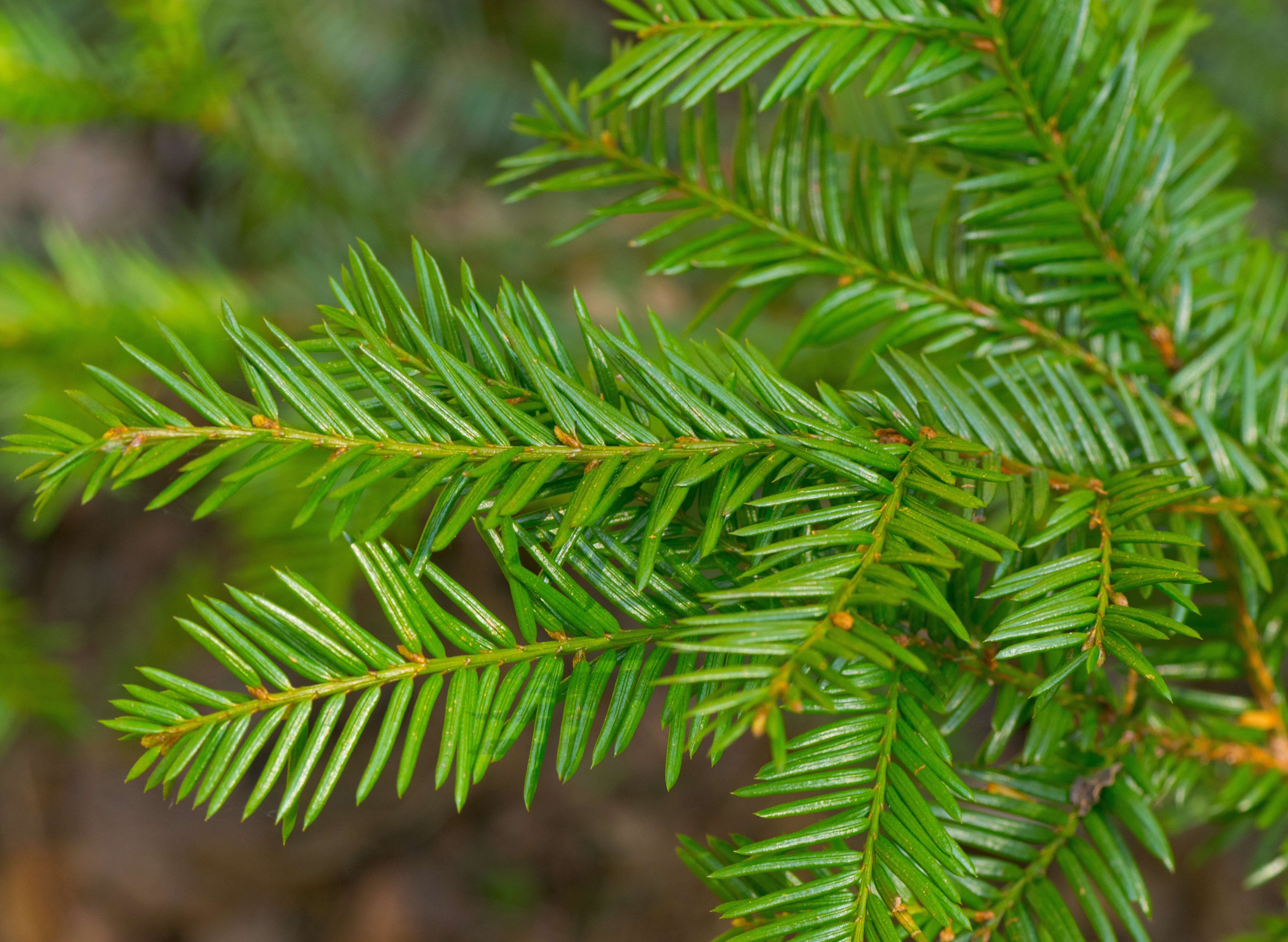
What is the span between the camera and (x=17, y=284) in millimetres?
979

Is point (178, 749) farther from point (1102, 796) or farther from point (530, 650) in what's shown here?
point (1102, 796)

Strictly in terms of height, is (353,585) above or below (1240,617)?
below

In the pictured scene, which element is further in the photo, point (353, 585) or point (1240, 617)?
point (353, 585)

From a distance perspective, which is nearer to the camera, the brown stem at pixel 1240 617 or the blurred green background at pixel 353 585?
the brown stem at pixel 1240 617

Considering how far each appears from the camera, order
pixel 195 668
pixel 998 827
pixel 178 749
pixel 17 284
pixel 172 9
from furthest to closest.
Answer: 1. pixel 195 668
2. pixel 172 9
3. pixel 17 284
4. pixel 998 827
5. pixel 178 749

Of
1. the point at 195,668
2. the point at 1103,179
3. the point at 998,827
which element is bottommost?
the point at 195,668

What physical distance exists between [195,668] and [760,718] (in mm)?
1981

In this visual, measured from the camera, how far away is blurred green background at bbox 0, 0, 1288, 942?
58.5 inches

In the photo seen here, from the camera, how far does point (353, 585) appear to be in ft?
4.66

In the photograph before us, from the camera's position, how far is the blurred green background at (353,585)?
149 cm

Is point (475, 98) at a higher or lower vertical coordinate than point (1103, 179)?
lower

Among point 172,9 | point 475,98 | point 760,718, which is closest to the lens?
point 760,718

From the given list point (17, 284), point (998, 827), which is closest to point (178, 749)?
point (998, 827)

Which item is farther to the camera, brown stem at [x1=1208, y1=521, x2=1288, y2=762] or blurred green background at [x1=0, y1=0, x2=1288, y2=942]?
blurred green background at [x1=0, y1=0, x2=1288, y2=942]
